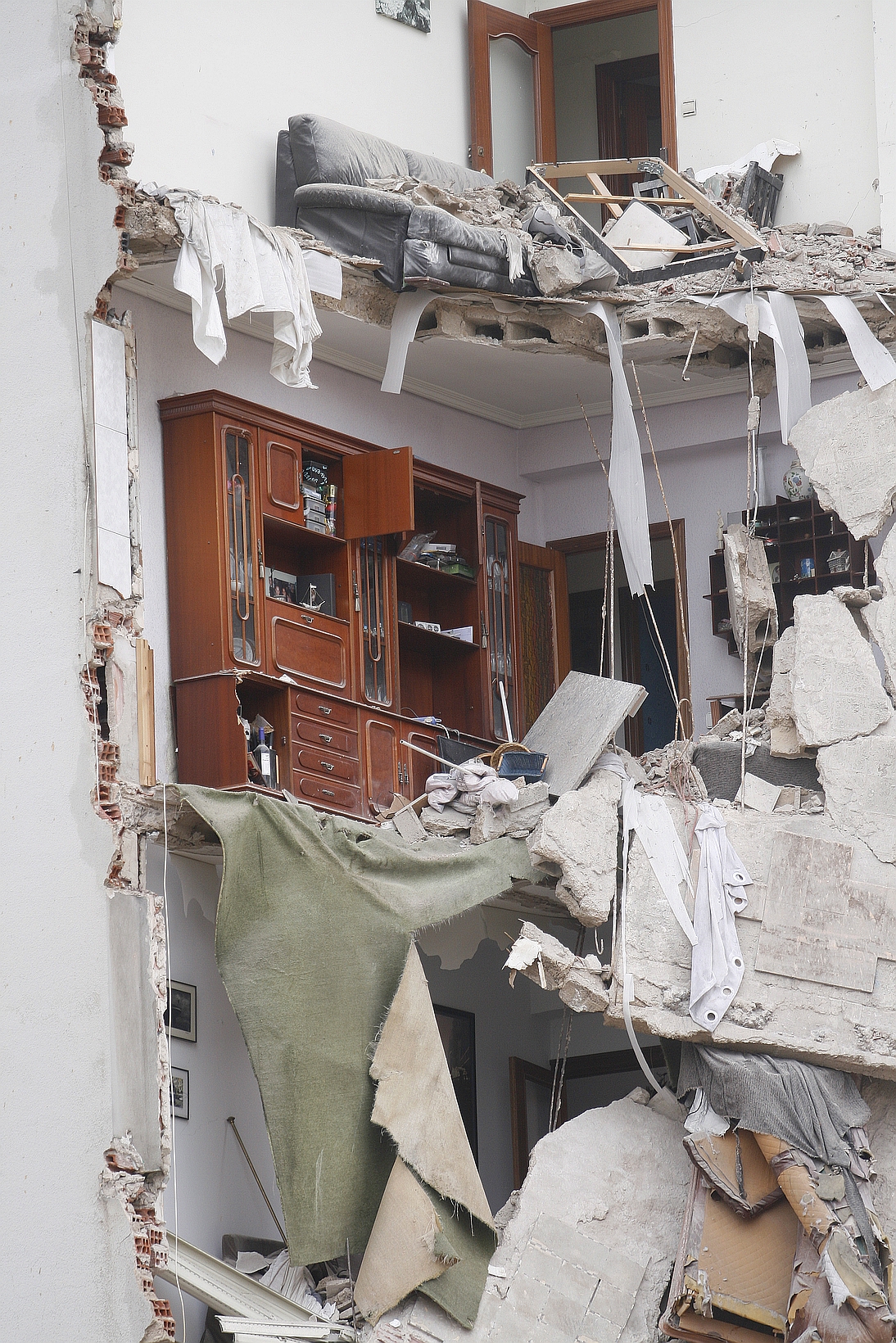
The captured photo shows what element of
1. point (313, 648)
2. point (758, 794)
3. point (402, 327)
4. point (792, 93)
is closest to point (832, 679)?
point (758, 794)

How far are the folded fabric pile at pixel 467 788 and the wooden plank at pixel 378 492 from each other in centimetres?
175

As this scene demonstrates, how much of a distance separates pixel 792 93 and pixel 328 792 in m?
6.59

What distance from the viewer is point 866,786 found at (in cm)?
1197

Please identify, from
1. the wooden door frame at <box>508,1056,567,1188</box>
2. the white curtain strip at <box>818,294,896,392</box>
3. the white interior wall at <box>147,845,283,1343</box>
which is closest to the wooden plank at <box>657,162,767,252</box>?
the white curtain strip at <box>818,294,896,392</box>

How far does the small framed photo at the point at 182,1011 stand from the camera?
467 inches

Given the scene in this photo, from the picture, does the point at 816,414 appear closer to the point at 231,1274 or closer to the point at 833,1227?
the point at 833,1227

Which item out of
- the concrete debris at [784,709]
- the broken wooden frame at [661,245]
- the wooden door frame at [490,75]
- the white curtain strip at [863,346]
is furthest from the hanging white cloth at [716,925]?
the wooden door frame at [490,75]

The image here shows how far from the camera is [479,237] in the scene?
1264cm

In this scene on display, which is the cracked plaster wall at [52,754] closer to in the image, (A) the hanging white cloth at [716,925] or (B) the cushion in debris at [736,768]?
(A) the hanging white cloth at [716,925]

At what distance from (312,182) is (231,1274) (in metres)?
6.89

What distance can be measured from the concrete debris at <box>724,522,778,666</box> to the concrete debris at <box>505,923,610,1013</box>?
9.22 feet

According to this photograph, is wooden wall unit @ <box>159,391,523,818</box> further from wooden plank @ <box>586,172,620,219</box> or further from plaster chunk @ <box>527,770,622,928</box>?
wooden plank @ <box>586,172,620,219</box>

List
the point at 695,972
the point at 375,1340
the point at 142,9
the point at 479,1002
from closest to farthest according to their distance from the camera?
1. the point at 375,1340
2. the point at 695,972
3. the point at 142,9
4. the point at 479,1002

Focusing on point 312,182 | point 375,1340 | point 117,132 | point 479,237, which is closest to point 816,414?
point 479,237
